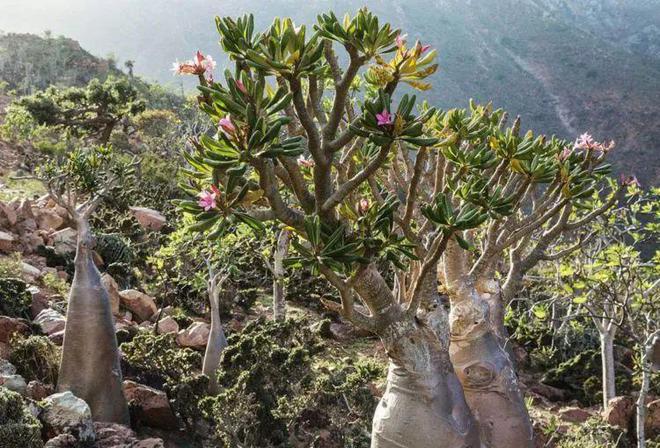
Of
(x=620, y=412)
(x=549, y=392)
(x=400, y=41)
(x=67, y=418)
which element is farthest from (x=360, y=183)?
(x=549, y=392)

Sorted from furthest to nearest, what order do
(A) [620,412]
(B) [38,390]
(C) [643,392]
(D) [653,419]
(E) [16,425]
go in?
1. (D) [653,419]
2. (A) [620,412]
3. (C) [643,392]
4. (B) [38,390]
5. (E) [16,425]

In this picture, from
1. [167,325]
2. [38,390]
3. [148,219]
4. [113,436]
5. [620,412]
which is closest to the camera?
[113,436]

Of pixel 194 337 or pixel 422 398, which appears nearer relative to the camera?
pixel 422 398

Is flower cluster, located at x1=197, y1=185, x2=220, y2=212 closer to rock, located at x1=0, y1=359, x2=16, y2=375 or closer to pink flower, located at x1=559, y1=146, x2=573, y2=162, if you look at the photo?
pink flower, located at x1=559, y1=146, x2=573, y2=162

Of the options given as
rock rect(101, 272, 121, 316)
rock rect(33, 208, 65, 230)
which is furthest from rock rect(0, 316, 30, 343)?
rock rect(33, 208, 65, 230)

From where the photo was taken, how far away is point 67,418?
425 cm

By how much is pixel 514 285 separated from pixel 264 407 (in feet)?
8.86

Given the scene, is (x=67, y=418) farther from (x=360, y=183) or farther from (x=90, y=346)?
(x=360, y=183)

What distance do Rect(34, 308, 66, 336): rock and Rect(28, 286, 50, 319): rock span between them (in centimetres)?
30

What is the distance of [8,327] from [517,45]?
65074 mm

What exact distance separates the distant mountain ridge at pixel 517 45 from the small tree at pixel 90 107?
2889cm

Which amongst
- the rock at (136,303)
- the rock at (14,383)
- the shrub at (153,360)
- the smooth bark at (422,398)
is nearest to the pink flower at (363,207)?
the smooth bark at (422,398)

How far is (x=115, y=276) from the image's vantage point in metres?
9.48

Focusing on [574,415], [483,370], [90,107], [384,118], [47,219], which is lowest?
[574,415]
